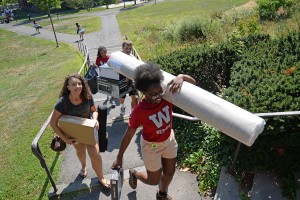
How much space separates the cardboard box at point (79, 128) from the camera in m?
3.95

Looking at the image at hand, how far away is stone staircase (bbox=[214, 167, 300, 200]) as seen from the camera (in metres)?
3.87

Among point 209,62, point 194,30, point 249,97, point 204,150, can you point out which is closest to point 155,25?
point 194,30

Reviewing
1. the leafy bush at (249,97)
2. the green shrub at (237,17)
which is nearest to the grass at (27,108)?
the leafy bush at (249,97)

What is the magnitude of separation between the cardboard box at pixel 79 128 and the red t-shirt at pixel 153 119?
0.89 meters

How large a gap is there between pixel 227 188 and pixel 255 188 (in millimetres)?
399

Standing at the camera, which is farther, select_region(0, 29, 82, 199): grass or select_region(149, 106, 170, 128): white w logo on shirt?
select_region(0, 29, 82, 199): grass

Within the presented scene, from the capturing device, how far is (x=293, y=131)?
3.61 meters

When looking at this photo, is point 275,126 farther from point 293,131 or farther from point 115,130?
point 115,130

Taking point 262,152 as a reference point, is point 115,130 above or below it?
below

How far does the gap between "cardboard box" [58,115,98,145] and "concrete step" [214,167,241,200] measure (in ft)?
6.54

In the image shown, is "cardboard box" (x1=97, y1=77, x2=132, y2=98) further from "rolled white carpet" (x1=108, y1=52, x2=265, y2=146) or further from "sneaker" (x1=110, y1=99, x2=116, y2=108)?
"rolled white carpet" (x1=108, y1=52, x2=265, y2=146)

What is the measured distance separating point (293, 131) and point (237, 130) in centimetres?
121

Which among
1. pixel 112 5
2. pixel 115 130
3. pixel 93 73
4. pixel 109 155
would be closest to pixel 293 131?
pixel 109 155

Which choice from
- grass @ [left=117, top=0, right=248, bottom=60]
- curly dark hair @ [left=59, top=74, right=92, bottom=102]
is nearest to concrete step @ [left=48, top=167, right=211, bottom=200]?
curly dark hair @ [left=59, top=74, right=92, bottom=102]
